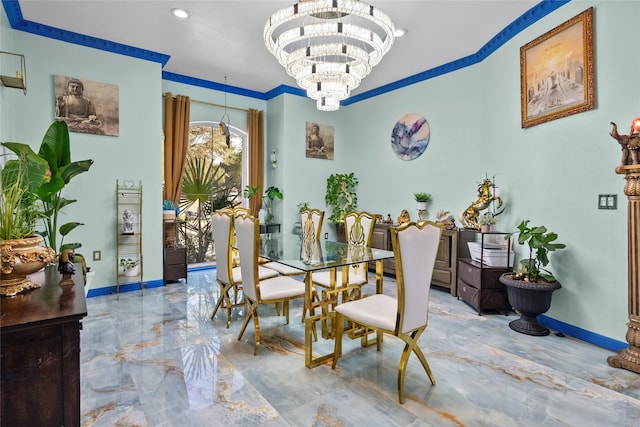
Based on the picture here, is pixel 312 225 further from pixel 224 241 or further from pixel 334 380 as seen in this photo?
pixel 334 380

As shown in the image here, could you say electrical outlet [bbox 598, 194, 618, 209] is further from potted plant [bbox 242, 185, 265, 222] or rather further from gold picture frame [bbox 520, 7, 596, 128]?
potted plant [bbox 242, 185, 265, 222]

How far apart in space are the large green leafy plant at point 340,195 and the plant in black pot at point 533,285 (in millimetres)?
3370

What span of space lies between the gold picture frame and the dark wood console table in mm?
3839

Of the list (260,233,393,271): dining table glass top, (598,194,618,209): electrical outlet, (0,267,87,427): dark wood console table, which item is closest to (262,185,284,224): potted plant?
(260,233,393,271): dining table glass top

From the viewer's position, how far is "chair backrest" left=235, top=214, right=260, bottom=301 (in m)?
2.59

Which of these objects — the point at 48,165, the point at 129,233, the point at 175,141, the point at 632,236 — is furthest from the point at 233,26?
the point at 632,236

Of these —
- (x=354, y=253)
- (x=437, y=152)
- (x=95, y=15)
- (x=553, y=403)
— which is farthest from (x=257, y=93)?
(x=553, y=403)

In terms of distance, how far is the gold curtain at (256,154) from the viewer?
5.94 meters

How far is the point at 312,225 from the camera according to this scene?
12.7 feet

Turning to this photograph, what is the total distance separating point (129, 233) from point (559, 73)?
5025 mm

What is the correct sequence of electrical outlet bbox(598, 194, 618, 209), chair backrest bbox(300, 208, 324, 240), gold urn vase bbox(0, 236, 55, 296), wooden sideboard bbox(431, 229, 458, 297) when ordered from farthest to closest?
wooden sideboard bbox(431, 229, 458, 297) → chair backrest bbox(300, 208, 324, 240) → electrical outlet bbox(598, 194, 618, 209) → gold urn vase bbox(0, 236, 55, 296)

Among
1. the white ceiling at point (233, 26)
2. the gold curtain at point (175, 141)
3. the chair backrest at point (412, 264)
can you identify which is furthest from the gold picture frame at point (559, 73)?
the gold curtain at point (175, 141)

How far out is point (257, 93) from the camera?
238 inches

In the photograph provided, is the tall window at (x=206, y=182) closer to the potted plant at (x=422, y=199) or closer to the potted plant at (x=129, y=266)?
the potted plant at (x=129, y=266)
